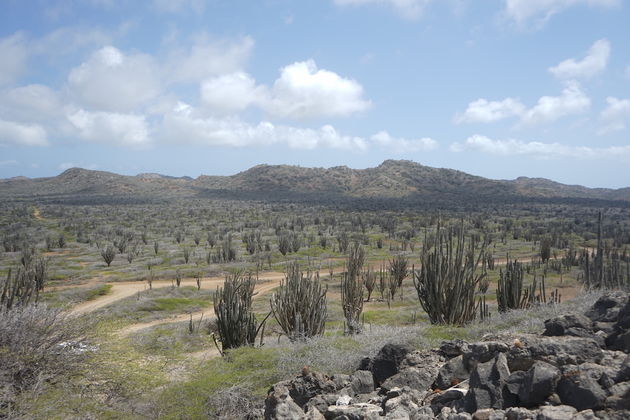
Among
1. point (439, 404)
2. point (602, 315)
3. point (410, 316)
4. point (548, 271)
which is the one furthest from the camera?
point (548, 271)

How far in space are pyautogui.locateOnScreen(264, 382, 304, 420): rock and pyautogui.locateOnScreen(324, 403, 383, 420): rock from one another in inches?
16.8

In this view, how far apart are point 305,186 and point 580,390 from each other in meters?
125

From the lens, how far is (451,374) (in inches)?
237

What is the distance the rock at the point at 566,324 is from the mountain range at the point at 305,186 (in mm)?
93586

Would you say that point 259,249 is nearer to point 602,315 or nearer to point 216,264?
point 216,264

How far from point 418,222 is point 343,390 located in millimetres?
50100

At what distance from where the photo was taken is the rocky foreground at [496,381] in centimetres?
424

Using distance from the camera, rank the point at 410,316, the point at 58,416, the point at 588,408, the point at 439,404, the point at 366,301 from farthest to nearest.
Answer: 1. the point at 366,301
2. the point at 410,316
3. the point at 58,416
4. the point at 439,404
5. the point at 588,408

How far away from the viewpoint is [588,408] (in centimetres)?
406

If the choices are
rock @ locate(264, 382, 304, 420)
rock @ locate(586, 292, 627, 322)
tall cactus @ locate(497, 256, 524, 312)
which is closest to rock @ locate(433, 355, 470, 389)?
rock @ locate(264, 382, 304, 420)

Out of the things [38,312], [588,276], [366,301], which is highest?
[38,312]

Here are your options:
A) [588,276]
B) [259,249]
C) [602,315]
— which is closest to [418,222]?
[259,249]

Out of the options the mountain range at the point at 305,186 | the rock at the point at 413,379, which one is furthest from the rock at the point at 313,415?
the mountain range at the point at 305,186

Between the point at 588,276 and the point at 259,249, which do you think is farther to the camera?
the point at 259,249
